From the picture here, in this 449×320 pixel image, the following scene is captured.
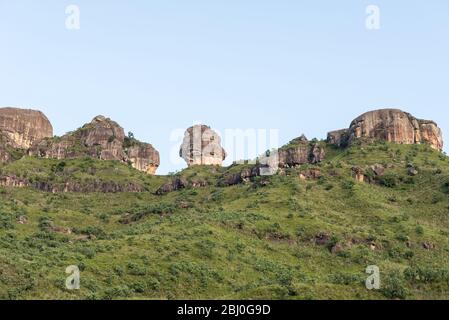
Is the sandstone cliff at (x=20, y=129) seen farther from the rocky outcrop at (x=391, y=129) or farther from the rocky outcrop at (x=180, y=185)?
the rocky outcrop at (x=391, y=129)

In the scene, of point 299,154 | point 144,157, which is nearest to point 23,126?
point 144,157

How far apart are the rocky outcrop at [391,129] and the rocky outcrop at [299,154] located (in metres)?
5.53

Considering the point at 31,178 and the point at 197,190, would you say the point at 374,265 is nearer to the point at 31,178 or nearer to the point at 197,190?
the point at 197,190

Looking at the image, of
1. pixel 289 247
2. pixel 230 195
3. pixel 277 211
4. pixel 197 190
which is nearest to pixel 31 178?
pixel 197 190

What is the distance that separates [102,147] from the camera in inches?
6245

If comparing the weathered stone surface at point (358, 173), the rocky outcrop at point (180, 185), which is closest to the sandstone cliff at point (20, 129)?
the rocky outcrop at point (180, 185)

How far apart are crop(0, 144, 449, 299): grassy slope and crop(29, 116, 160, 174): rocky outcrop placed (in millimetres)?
22058

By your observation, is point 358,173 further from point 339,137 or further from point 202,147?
point 202,147

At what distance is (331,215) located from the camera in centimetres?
9881

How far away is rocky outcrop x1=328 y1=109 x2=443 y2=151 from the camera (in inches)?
5261

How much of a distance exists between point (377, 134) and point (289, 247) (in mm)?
52644

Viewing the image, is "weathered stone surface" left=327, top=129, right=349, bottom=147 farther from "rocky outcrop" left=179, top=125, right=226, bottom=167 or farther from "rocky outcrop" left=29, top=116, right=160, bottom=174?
"rocky outcrop" left=29, top=116, right=160, bottom=174

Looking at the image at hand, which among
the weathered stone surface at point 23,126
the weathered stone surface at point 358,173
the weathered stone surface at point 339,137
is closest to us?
the weathered stone surface at point 358,173

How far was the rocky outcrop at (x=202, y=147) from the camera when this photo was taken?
166625 mm
